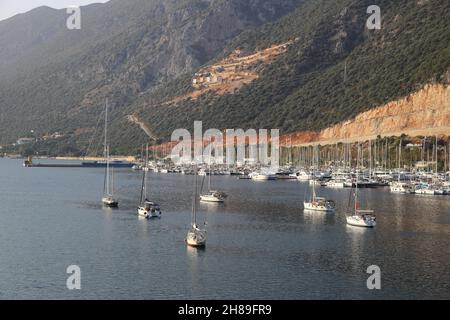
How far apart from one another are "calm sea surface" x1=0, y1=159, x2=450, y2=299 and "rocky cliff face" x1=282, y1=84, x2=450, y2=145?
4998 cm

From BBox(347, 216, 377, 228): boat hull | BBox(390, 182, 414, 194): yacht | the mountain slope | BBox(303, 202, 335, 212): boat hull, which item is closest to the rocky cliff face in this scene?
the mountain slope

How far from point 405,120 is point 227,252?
301 feet

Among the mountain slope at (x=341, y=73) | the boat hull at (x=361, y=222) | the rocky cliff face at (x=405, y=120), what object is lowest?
the boat hull at (x=361, y=222)

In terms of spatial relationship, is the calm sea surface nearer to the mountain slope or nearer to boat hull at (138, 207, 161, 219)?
boat hull at (138, 207, 161, 219)

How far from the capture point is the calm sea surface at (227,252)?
38438mm

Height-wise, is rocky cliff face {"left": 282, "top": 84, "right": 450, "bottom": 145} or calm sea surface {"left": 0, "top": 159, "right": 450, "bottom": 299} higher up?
rocky cliff face {"left": 282, "top": 84, "right": 450, "bottom": 145}

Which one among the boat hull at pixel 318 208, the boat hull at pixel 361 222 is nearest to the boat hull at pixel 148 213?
the boat hull at pixel 318 208

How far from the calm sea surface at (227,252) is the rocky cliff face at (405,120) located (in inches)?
1968

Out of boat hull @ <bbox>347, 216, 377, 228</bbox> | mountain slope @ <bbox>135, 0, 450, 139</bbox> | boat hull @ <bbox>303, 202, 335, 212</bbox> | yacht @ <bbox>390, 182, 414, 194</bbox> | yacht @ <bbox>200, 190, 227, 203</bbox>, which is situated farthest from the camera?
mountain slope @ <bbox>135, 0, 450, 139</bbox>

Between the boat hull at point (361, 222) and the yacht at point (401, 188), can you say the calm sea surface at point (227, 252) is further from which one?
the yacht at point (401, 188)

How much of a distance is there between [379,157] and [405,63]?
35754 mm

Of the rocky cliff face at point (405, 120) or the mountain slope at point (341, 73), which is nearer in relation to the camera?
the rocky cliff face at point (405, 120)

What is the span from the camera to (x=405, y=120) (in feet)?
434

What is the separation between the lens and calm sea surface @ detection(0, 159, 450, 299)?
38438 millimetres
